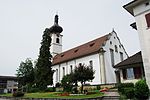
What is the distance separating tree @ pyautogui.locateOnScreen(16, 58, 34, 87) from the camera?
4800cm

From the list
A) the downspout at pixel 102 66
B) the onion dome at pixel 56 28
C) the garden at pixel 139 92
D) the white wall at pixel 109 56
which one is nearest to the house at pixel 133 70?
the downspout at pixel 102 66

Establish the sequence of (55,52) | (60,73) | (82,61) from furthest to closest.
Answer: (55,52), (60,73), (82,61)

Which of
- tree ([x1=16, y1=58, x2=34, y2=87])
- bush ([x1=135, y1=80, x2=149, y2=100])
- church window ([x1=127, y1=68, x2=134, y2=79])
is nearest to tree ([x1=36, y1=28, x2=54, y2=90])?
tree ([x1=16, y1=58, x2=34, y2=87])

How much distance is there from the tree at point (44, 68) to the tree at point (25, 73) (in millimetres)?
11055

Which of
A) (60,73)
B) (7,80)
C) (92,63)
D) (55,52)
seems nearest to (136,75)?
(92,63)

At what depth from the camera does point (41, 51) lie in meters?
39.2

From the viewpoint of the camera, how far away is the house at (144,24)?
15461 mm

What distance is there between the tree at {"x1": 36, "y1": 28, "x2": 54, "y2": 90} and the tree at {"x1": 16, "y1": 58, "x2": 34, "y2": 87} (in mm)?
11055

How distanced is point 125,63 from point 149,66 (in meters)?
8.43

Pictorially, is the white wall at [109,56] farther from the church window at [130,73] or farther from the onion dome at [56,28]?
the onion dome at [56,28]

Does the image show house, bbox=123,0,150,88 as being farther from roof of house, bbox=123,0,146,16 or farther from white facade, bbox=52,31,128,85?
white facade, bbox=52,31,128,85

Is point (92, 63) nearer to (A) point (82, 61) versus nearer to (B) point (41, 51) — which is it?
(A) point (82, 61)

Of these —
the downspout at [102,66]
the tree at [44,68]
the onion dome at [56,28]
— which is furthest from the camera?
the onion dome at [56,28]

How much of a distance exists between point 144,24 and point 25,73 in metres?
40.0
